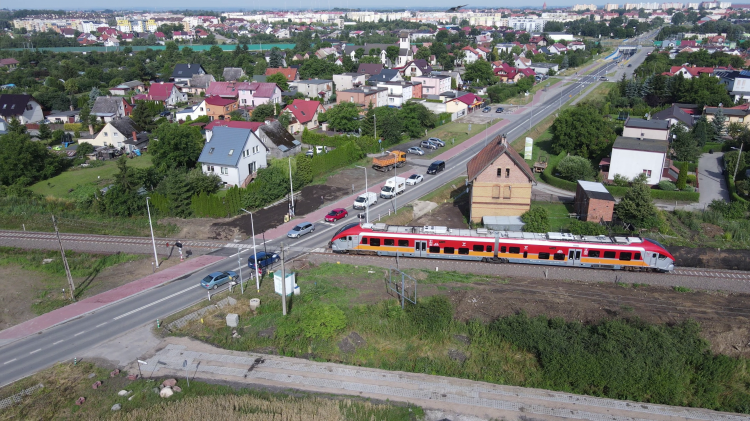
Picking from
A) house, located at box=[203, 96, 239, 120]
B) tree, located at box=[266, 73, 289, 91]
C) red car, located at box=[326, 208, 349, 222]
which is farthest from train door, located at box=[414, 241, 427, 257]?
tree, located at box=[266, 73, 289, 91]

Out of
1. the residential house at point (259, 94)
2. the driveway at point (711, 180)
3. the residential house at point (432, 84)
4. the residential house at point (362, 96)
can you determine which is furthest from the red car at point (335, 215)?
the residential house at point (432, 84)

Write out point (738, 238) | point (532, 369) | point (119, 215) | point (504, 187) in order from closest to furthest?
point (532, 369), point (738, 238), point (504, 187), point (119, 215)

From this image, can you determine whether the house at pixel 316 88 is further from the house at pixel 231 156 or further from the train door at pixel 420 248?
the train door at pixel 420 248

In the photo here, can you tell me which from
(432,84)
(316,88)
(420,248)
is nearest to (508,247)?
(420,248)

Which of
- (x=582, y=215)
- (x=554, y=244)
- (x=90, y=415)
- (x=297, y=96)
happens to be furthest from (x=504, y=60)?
(x=90, y=415)

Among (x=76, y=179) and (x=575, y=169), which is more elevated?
(x=575, y=169)

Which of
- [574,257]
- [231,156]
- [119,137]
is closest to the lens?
[574,257]

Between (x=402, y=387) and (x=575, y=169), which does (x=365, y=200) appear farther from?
(x=402, y=387)

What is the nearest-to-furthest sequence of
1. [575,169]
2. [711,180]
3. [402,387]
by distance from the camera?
[402,387] → [575,169] → [711,180]

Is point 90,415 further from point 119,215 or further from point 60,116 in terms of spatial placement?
point 60,116
